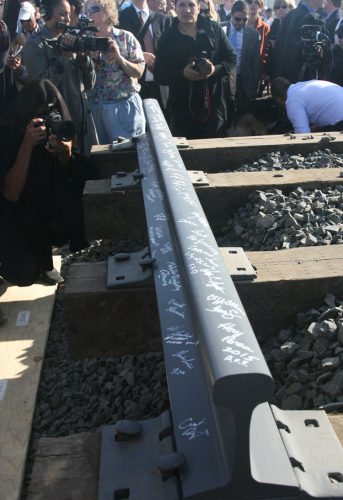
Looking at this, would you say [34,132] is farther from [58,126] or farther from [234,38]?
[234,38]

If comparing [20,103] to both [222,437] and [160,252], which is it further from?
[222,437]

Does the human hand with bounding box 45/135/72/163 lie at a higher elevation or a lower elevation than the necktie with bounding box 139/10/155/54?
higher

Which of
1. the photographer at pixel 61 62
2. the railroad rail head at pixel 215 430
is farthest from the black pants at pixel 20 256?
the railroad rail head at pixel 215 430

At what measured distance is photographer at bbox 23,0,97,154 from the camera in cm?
426

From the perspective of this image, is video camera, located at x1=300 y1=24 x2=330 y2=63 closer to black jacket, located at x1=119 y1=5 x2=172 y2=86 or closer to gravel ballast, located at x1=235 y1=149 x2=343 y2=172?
black jacket, located at x1=119 y1=5 x2=172 y2=86

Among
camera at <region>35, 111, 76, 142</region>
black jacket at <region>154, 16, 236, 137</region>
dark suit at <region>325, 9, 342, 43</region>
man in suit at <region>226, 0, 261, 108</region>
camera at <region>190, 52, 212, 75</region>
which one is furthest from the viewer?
dark suit at <region>325, 9, 342, 43</region>

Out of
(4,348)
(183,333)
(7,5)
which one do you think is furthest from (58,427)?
(7,5)

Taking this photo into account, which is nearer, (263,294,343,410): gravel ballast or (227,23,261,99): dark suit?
(263,294,343,410): gravel ballast

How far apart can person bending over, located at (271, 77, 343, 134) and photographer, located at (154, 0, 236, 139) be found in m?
0.73

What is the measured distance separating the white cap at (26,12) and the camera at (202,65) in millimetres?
1724

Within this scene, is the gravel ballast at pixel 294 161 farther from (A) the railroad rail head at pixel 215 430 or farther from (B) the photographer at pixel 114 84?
(A) the railroad rail head at pixel 215 430

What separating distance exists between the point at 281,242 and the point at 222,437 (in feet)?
4.78

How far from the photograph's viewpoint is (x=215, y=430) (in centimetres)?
113
